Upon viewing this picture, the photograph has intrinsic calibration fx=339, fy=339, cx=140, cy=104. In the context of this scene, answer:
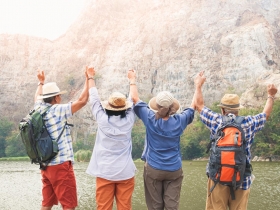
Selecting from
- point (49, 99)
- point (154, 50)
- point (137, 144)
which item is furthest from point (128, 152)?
point (154, 50)

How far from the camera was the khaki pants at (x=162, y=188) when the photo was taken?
145 inches

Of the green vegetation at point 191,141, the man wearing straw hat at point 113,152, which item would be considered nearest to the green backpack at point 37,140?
the man wearing straw hat at point 113,152

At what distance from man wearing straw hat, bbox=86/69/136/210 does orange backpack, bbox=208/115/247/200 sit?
0.93 m

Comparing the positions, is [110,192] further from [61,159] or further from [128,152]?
[61,159]

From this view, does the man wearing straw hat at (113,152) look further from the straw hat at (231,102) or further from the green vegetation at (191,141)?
the green vegetation at (191,141)

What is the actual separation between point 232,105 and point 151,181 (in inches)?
48.4

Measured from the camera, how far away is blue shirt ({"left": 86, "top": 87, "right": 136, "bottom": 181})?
3.60 meters

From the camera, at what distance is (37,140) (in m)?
3.64

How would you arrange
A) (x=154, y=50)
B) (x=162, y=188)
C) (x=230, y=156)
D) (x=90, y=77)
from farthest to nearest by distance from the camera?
(x=154, y=50), (x=90, y=77), (x=162, y=188), (x=230, y=156)

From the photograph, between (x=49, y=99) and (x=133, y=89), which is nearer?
(x=49, y=99)

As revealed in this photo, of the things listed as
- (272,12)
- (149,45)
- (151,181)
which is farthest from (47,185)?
(272,12)

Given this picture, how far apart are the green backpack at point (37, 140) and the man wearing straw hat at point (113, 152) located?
1.56ft

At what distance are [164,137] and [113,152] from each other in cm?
57

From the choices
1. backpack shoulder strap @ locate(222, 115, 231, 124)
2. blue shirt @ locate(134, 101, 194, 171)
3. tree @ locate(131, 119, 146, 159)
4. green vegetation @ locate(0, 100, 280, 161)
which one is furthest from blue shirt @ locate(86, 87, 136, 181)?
tree @ locate(131, 119, 146, 159)
